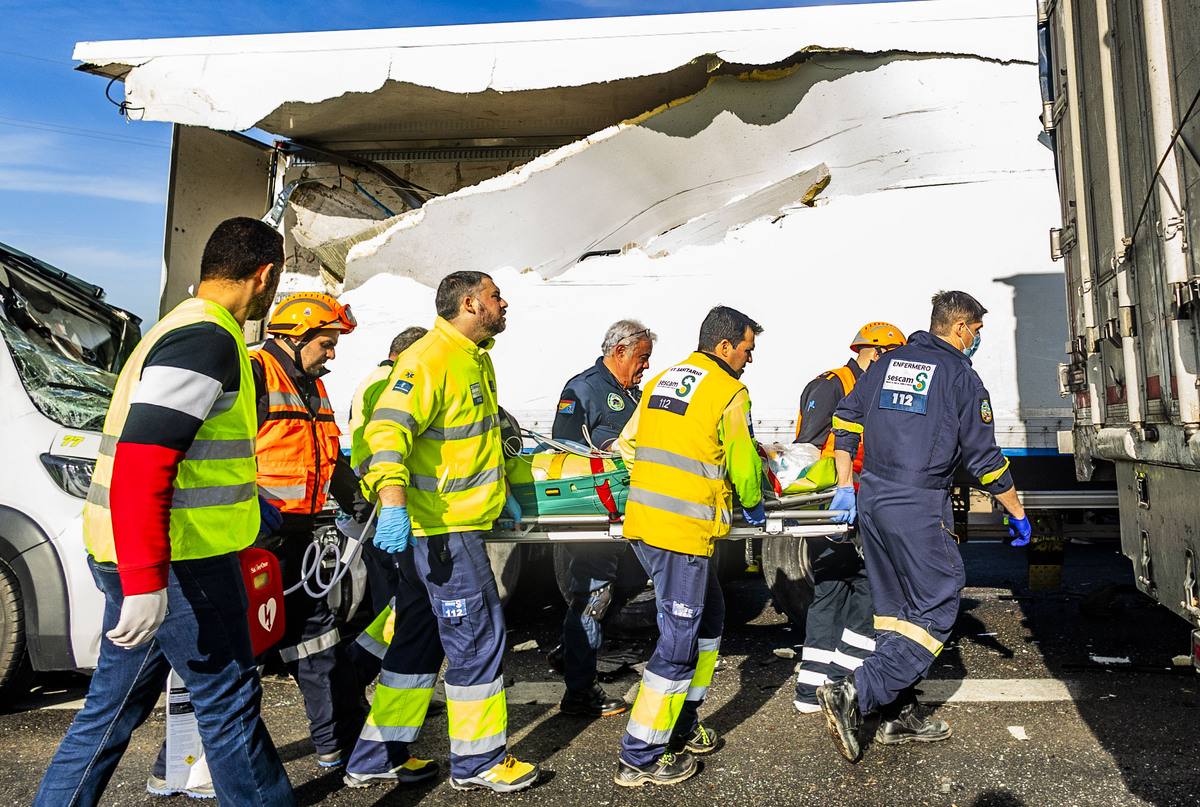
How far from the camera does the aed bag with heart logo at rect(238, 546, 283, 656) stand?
265cm

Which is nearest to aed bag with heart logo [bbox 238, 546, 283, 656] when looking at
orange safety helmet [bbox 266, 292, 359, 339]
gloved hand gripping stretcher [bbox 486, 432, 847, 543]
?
orange safety helmet [bbox 266, 292, 359, 339]

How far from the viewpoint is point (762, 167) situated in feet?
17.8

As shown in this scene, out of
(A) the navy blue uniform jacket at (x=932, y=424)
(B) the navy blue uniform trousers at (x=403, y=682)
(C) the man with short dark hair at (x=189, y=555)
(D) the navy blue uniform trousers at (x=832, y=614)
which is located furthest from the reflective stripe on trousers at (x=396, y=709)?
(A) the navy blue uniform jacket at (x=932, y=424)

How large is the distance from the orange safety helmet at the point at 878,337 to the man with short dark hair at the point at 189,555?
10.6 ft

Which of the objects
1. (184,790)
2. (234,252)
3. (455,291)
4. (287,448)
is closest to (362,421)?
(287,448)

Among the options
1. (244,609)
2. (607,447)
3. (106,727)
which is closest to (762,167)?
Answer: (607,447)

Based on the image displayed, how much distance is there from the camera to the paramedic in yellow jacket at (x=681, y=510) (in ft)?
10.7

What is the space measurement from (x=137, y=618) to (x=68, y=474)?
255cm

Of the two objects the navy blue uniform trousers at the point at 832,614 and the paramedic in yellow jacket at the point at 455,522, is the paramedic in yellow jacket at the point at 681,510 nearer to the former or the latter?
the paramedic in yellow jacket at the point at 455,522

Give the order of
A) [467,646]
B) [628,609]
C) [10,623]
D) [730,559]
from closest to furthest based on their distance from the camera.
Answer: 1. [467,646]
2. [10,623]
3. [628,609]
4. [730,559]

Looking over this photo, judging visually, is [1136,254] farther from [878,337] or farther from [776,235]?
[776,235]

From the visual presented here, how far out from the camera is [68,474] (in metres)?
4.12

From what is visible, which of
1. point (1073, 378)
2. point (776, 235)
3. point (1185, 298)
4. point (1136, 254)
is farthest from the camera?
point (776, 235)

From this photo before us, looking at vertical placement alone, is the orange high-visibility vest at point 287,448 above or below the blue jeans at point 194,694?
above
